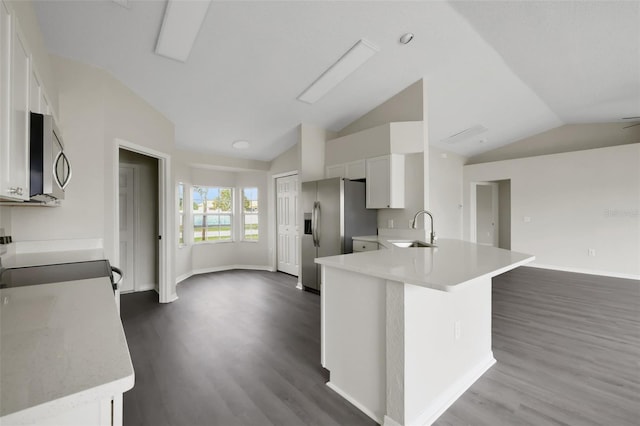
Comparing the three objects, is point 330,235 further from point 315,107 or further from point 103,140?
point 103,140

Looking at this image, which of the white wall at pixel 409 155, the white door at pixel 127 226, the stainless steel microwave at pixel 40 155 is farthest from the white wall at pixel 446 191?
the stainless steel microwave at pixel 40 155

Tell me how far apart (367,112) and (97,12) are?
3464mm

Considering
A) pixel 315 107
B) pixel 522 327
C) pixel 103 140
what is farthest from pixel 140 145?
pixel 522 327

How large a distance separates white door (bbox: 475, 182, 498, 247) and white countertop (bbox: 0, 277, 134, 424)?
8953mm

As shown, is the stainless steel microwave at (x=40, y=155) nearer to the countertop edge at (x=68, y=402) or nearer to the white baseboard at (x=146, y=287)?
the countertop edge at (x=68, y=402)

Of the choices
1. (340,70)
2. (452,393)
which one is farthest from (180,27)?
(452,393)

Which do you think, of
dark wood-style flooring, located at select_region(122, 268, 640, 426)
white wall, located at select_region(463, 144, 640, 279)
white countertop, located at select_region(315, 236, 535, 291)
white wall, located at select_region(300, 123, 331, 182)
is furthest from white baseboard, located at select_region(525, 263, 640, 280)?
white wall, located at select_region(300, 123, 331, 182)

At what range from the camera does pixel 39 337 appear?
772 mm

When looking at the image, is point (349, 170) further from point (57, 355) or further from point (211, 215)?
point (57, 355)

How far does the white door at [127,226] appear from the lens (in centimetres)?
421

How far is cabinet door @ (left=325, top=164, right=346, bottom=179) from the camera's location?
184 inches

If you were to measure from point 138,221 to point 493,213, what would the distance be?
8.97 meters

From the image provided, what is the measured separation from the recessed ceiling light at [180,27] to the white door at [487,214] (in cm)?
815

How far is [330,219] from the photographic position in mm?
4152
